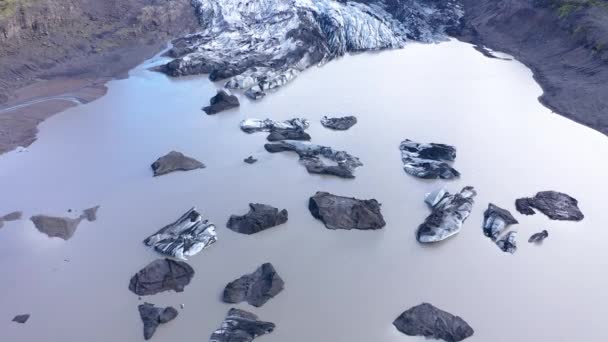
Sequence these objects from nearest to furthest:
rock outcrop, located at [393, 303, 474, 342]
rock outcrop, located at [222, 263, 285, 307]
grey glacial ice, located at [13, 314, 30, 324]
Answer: rock outcrop, located at [393, 303, 474, 342], grey glacial ice, located at [13, 314, 30, 324], rock outcrop, located at [222, 263, 285, 307]

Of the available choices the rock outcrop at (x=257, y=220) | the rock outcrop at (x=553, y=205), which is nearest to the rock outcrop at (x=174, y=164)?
the rock outcrop at (x=257, y=220)

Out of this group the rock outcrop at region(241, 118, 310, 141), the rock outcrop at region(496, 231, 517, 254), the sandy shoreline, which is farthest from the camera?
the sandy shoreline

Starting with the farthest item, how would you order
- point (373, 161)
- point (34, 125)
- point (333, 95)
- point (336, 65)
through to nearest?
1. point (336, 65)
2. point (333, 95)
3. point (34, 125)
4. point (373, 161)

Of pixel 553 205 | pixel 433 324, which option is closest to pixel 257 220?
pixel 433 324

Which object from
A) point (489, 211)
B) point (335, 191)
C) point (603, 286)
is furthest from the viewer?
point (335, 191)

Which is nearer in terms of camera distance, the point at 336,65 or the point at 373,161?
the point at 373,161

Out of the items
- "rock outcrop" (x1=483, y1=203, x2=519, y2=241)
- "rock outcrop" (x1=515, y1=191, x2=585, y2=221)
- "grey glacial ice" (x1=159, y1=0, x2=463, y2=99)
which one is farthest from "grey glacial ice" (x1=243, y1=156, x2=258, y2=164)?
"rock outcrop" (x1=515, y1=191, x2=585, y2=221)

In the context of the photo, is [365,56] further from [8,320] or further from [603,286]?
[8,320]

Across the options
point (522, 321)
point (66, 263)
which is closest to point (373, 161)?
point (522, 321)

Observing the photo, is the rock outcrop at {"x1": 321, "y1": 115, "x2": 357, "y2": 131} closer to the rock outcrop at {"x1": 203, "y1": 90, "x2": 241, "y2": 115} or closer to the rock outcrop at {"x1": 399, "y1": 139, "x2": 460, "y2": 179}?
the rock outcrop at {"x1": 399, "y1": 139, "x2": 460, "y2": 179}
